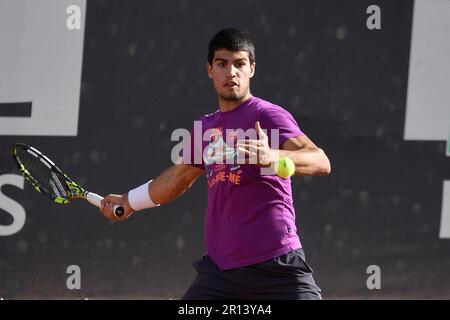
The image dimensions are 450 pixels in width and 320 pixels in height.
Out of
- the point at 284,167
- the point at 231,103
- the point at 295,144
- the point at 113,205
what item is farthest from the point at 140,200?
the point at 284,167

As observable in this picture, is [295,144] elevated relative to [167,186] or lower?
elevated

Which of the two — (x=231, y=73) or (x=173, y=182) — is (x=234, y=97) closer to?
(x=231, y=73)

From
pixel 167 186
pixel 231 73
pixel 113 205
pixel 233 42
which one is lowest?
pixel 113 205

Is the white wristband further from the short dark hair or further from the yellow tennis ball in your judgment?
the yellow tennis ball

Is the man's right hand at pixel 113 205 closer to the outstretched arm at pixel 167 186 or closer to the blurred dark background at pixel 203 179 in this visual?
the outstretched arm at pixel 167 186

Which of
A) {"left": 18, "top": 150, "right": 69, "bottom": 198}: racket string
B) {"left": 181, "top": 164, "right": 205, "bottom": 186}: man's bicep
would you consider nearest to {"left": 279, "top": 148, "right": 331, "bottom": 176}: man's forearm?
{"left": 181, "top": 164, "right": 205, "bottom": 186}: man's bicep

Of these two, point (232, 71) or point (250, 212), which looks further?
point (232, 71)

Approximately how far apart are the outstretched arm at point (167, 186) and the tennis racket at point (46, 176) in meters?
0.22

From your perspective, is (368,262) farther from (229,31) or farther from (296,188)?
(229,31)

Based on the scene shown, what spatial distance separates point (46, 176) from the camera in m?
4.95

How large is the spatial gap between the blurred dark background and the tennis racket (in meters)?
0.62

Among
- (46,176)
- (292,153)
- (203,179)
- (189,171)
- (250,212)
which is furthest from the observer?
(203,179)

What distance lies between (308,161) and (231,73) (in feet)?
2.06

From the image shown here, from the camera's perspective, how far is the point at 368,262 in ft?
19.2
